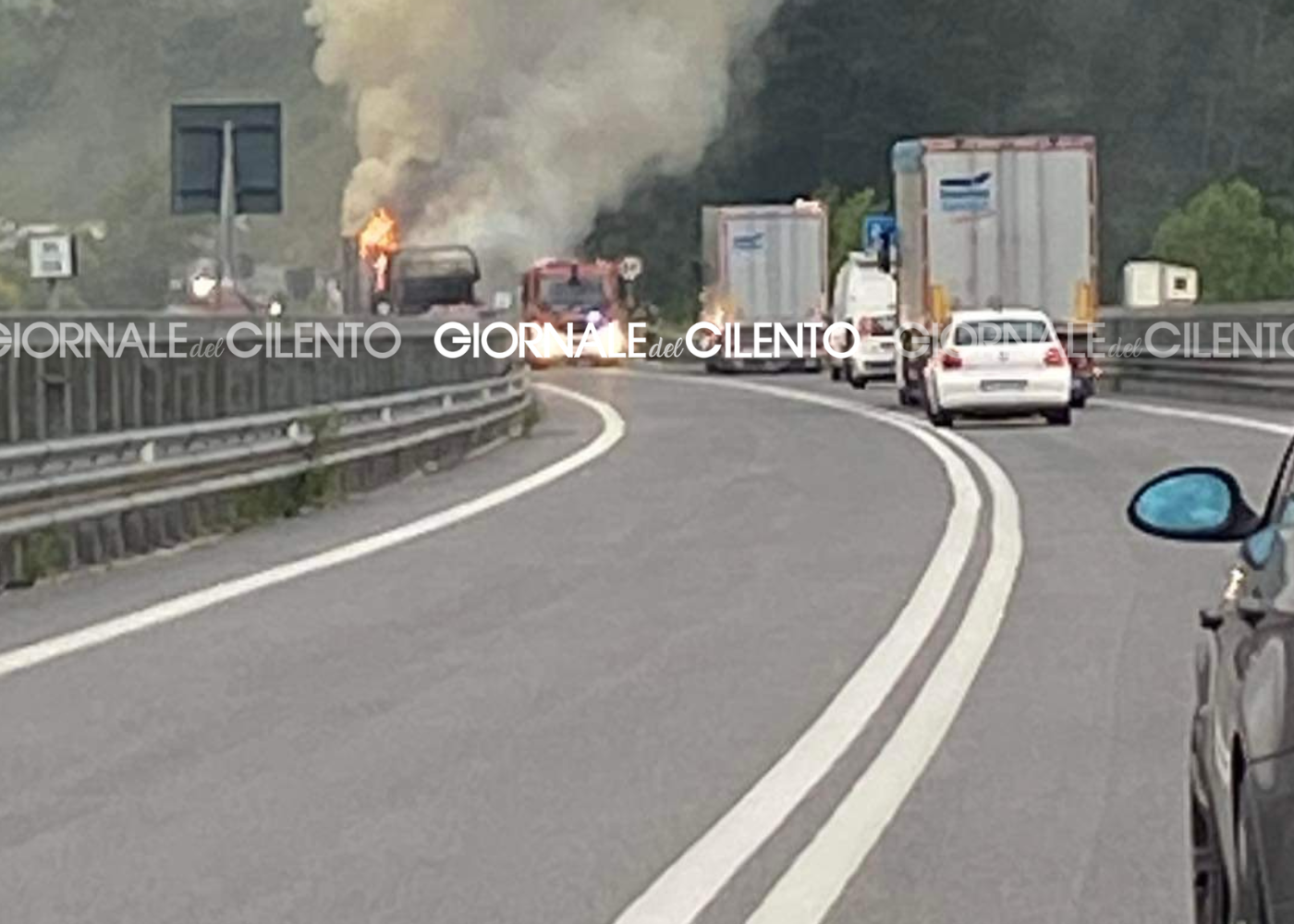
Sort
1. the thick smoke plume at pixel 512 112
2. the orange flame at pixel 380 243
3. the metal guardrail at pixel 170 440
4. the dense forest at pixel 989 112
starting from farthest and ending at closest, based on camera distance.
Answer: the dense forest at pixel 989 112, the thick smoke plume at pixel 512 112, the orange flame at pixel 380 243, the metal guardrail at pixel 170 440

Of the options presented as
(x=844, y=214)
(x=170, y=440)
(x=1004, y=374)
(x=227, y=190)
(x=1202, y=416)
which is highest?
(x=844, y=214)

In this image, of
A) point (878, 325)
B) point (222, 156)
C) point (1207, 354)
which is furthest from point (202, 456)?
point (878, 325)

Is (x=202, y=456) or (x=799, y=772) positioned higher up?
(x=202, y=456)

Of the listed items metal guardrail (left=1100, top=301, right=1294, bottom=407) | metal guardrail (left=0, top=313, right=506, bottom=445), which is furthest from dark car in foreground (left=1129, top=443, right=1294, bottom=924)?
metal guardrail (left=1100, top=301, right=1294, bottom=407)

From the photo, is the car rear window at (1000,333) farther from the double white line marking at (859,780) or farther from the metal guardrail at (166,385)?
the double white line marking at (859,780)

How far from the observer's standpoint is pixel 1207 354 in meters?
47.5

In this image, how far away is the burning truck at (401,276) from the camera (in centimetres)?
7056

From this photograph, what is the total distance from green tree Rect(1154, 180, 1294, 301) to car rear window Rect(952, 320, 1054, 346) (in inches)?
2500

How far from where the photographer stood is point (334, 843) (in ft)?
31.7

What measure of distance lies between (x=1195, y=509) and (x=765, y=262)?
61911mm

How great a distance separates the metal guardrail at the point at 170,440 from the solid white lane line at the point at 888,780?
5.18 metres

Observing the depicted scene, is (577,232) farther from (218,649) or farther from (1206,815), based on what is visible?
(1206,815)

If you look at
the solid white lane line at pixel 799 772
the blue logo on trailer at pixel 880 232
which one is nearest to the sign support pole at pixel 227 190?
the blue logo on trailer at pixel 880 232

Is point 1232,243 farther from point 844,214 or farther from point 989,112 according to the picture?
point 844,214
